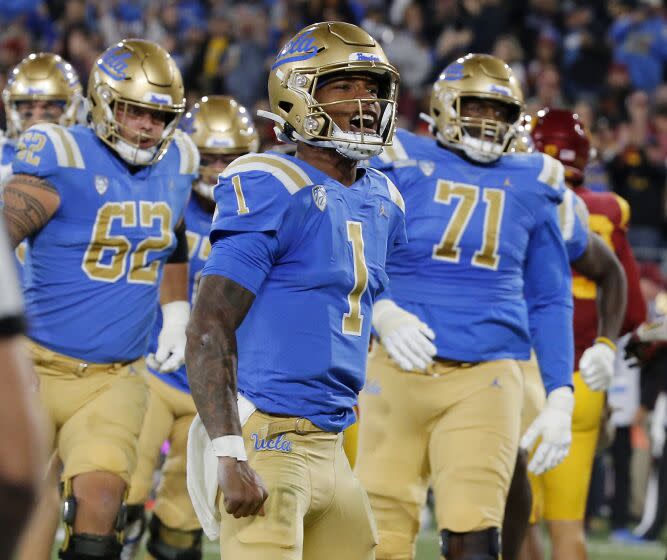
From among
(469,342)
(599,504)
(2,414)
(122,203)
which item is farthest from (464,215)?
(599,504)

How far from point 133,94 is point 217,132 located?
1.12 meters

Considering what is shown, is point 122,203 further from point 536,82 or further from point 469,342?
point 536,82

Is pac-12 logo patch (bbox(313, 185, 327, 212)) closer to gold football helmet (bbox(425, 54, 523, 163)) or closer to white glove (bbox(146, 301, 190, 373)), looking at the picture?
gold football helmet (bbox(425, 54, 523, 163))

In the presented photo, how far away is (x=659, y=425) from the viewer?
7.80 m

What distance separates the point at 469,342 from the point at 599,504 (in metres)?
3.92

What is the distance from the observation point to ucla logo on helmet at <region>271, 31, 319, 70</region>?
3.29m

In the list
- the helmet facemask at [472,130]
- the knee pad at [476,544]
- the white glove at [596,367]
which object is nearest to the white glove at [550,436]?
the knee pad at [476,544]

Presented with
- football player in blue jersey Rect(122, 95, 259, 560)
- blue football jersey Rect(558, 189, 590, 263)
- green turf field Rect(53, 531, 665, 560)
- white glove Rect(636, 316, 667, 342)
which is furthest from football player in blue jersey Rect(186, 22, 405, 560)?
green turf field Rect(53, 531, 665, 560)

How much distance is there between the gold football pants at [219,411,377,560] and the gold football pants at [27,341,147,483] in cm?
128

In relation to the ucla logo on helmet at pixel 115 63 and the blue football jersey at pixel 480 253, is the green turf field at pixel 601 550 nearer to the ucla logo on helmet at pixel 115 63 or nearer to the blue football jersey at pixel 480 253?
the blue football jersey at pixel 480 253

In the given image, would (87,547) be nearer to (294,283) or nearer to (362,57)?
(294,283)

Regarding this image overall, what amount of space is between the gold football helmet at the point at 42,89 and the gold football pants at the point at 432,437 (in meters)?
2.57

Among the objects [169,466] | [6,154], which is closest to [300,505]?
[169,466]

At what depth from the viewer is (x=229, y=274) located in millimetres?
2914
